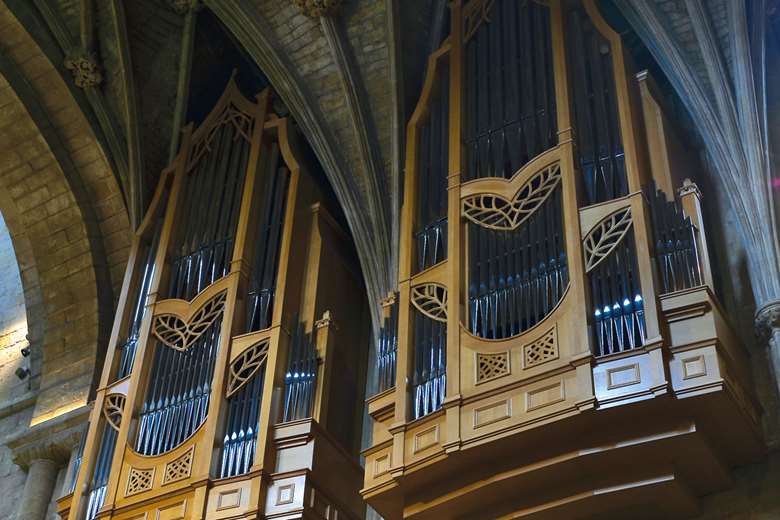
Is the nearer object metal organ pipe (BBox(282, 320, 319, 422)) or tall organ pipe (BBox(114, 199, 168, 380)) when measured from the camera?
metal organ pipe (BBox(282, 320, 319, 422))

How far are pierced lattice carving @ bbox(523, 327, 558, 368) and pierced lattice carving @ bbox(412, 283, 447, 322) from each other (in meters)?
1.23

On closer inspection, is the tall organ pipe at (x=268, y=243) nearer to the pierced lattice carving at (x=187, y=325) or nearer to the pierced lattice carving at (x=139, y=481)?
the pierced lattice carving at (x=187, y=325)

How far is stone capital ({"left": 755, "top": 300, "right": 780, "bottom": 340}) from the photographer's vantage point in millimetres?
10977

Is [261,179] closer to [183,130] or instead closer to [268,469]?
[183,130]

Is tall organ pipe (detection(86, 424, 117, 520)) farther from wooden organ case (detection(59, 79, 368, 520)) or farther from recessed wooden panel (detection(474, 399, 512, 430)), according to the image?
recessed wooden panel (detection(474, 399, 512, 430))

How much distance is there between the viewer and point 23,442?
16266 mm

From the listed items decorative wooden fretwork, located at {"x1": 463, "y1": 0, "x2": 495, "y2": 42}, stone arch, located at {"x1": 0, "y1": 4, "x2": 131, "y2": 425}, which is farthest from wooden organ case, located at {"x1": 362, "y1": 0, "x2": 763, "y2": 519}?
stone arch, located at {"x1": 0, "y1": 4, "x2": 131, "y2": 425}

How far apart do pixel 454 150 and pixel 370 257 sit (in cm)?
192

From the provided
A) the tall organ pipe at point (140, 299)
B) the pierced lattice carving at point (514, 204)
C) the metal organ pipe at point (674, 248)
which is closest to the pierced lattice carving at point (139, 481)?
the tall organ pipe at point (140, 299)

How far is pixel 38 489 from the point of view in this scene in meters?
15.9

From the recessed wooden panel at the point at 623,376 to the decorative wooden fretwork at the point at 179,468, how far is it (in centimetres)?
482

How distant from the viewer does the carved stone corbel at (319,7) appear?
1570 cm

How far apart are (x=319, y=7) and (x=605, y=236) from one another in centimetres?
611

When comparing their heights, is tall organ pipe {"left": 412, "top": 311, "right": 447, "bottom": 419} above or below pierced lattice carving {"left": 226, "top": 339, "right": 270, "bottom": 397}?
below
